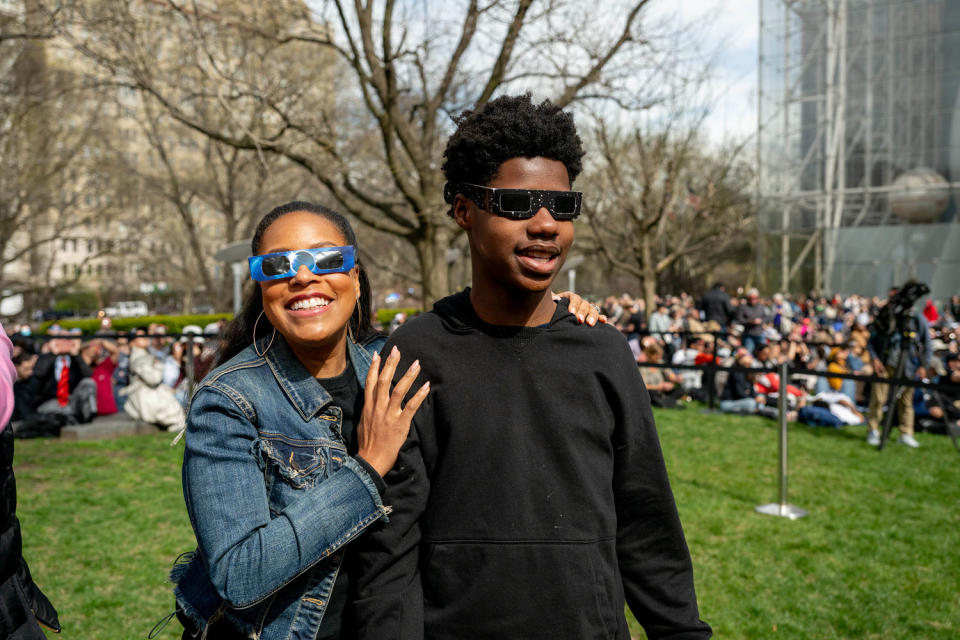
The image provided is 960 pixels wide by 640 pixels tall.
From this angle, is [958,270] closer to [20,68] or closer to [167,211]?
[20,68]

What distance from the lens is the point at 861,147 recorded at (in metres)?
28.6

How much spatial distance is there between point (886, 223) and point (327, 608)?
30.6 meters

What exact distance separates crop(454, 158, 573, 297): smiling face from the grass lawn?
11.4ft

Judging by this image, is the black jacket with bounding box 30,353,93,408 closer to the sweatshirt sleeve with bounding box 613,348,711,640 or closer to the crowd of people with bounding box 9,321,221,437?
the crowd of people with bounding box 9,321,221,437

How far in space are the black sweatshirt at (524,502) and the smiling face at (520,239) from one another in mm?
127

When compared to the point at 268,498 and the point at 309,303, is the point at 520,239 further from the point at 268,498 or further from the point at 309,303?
the point at 268,498

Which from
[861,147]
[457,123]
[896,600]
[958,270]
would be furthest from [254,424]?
[861,147]

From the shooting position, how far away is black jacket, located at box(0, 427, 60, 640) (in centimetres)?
196

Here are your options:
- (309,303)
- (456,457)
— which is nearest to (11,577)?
(309,303)

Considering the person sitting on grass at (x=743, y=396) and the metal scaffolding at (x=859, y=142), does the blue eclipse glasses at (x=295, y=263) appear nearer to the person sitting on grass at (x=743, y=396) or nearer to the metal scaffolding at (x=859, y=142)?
the person sitting on grass at (x=743, y=396)

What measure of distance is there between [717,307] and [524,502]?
1470cm

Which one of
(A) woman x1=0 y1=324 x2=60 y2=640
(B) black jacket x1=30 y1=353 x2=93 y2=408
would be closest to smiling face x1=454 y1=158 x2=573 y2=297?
(A) woman x1=0 y1=324 x2=60 y2=640

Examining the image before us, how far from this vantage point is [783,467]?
6.54m

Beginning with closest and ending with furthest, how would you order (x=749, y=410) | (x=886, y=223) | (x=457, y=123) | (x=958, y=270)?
(x=457, y=123)
(x=749, y=410)
(x=958, y=270)
(x=886, y=223)
